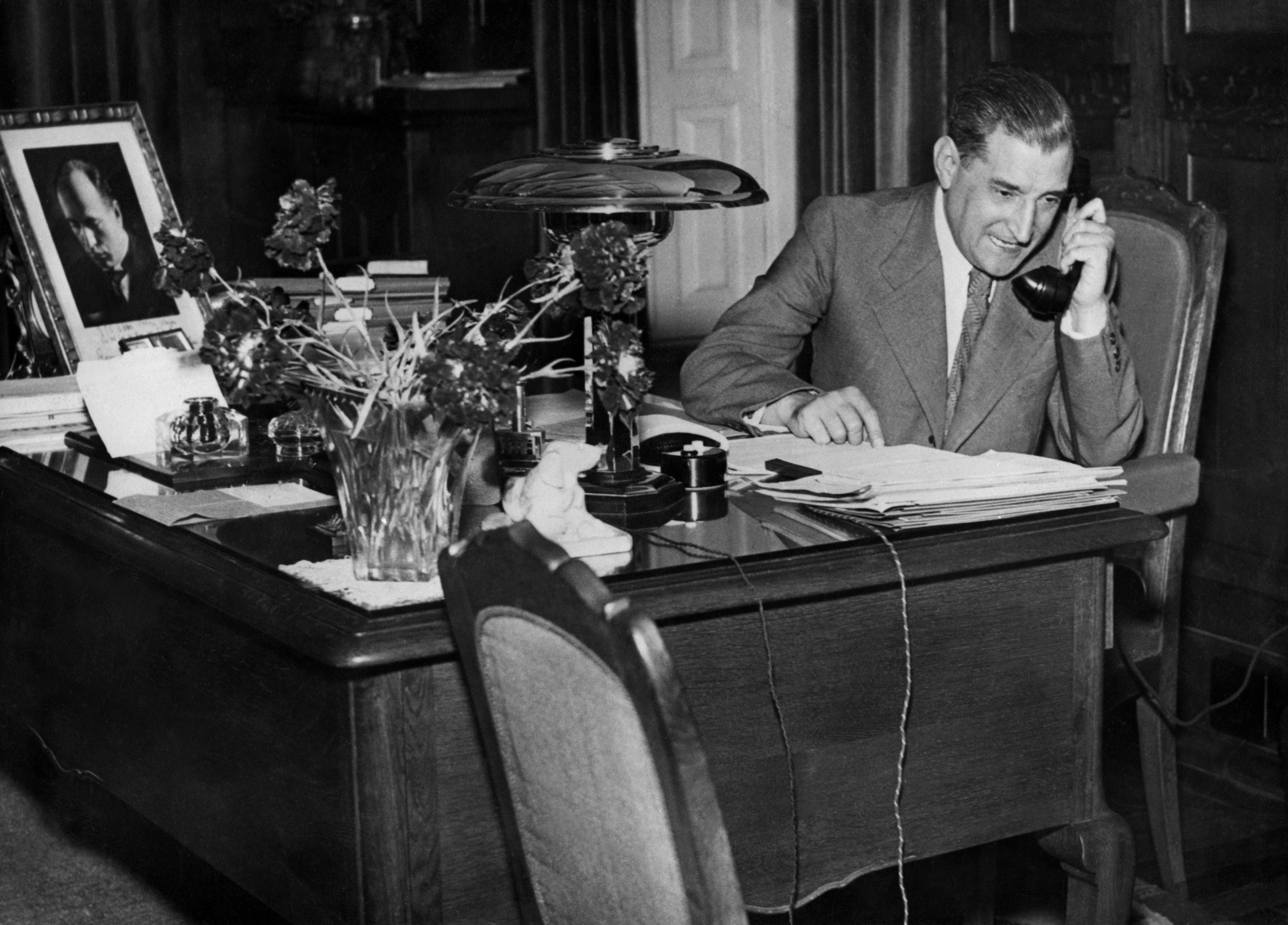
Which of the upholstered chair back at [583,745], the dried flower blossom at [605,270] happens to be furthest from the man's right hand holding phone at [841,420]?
the upholstered chair back at [583,745]

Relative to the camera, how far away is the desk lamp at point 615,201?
7.04 ft

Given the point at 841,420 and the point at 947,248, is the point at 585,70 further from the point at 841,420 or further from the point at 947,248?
the point at 841,420

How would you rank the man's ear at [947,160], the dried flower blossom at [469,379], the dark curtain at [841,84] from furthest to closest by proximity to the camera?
1. the dark curtain at [841,84]
2. the man's ear at [947,160]
3. the dried flower blossom at [469,379]

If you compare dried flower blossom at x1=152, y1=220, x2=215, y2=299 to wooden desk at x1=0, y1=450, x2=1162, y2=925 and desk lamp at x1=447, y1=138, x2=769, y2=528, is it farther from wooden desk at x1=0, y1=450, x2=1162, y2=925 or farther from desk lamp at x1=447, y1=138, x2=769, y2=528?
desk lamp at x1=447, y1=138, x2=769, y2=528

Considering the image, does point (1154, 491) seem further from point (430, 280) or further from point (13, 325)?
point (13, 325)

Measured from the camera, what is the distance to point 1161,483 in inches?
107

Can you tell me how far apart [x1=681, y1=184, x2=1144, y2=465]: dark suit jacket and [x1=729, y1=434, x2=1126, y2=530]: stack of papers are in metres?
0.47

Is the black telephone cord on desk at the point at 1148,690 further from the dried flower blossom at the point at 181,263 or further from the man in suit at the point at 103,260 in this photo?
the man in suit at the point at 103,260

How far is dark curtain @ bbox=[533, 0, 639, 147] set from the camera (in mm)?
5531

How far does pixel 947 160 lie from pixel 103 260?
1.60 m

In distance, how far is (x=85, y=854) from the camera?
10.7 ft

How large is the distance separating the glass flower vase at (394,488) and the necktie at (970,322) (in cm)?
122

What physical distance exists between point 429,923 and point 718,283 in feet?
12.8

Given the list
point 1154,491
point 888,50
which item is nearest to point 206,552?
point 1154,491
